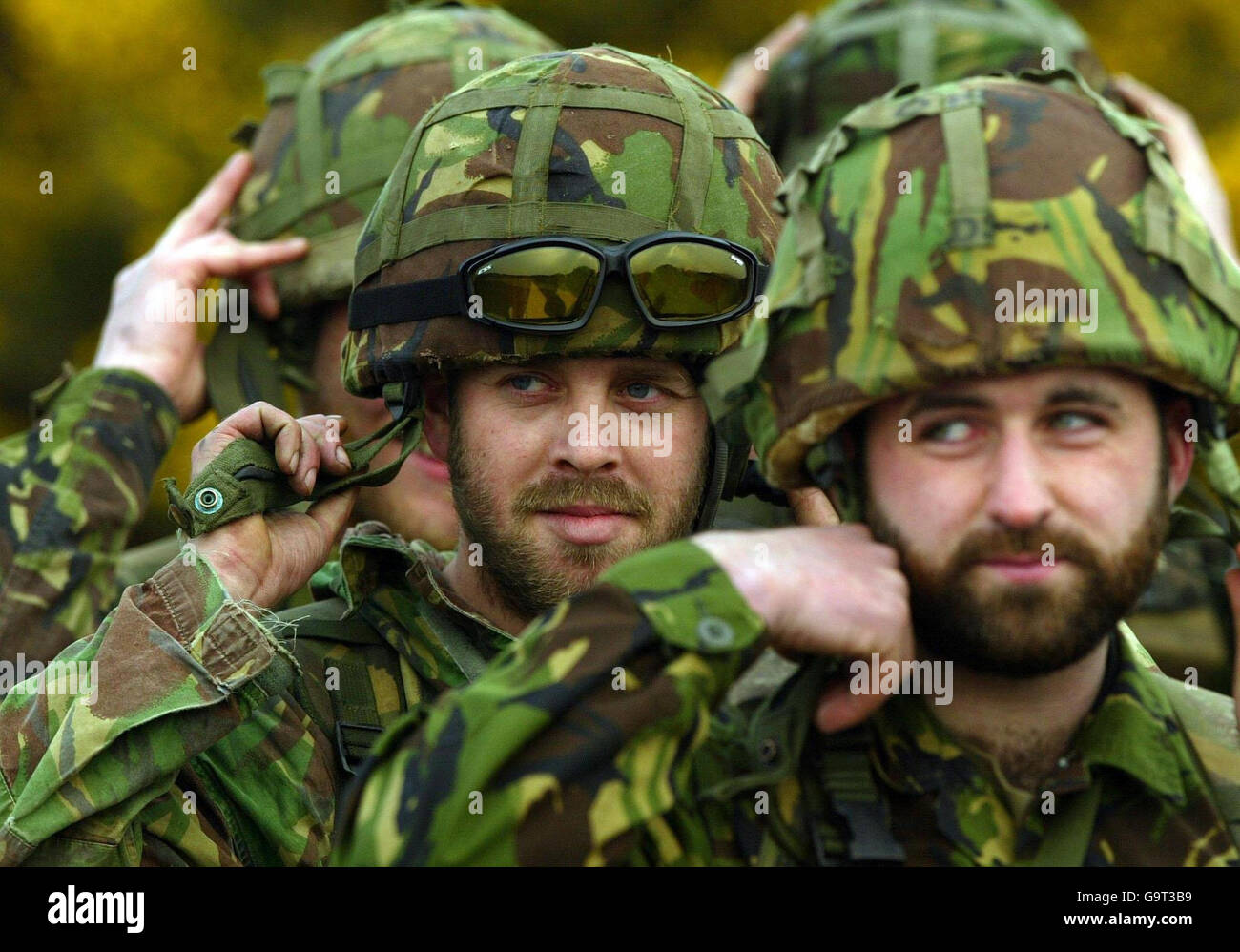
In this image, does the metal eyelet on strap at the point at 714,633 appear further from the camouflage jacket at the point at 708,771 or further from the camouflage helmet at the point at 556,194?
the camouflage helmet at the point at 556,194

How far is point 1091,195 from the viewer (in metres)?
3.20

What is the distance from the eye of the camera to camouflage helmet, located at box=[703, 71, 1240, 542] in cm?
313

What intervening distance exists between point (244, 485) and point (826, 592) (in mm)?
1556

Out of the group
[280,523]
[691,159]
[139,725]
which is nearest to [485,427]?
[280,523]

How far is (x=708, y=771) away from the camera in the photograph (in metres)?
3.35

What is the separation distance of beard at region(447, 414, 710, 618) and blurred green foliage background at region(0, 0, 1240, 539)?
232 inches

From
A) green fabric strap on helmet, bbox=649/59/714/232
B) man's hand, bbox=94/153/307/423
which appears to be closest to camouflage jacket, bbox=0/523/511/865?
green fabric strap on helmet, bbox=649/59/714/232

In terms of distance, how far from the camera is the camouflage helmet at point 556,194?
435 cm

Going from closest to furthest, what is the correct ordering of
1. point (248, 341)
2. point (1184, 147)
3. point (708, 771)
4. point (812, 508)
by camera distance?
point (708, 771)
point (812, 508)
point (248, 341)
point (1184, 147)

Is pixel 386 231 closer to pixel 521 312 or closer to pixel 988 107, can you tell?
pixel 521 312

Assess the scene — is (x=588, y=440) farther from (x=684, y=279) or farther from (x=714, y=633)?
(x=714, y=633)

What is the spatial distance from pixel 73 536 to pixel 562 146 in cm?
239
